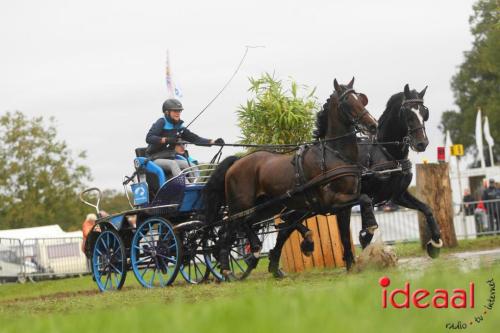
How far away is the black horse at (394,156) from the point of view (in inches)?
547

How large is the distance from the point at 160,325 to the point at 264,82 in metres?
11.1

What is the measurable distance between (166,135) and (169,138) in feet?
0.91

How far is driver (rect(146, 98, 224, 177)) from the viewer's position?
14.7m

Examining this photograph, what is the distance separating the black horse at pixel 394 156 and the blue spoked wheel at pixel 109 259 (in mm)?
2155

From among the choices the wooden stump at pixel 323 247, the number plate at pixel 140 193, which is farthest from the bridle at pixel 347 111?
the wooden stump at pixel 323 247

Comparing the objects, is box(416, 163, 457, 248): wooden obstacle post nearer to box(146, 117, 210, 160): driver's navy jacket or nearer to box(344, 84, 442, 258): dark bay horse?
box(344, 84, 442, 258): dark bay horse

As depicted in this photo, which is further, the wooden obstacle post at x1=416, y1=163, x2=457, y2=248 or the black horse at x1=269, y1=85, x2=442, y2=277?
the wooden obstacle post at x1=416, y1=163, x2=457, y2=248

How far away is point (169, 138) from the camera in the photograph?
14.6 meters

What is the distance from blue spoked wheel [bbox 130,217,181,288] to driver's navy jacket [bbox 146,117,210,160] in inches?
38.8

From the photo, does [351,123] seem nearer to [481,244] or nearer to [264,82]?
[264,82]

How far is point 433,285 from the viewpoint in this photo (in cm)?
609

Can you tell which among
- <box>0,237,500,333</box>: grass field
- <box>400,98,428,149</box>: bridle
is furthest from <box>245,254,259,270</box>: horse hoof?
<box>0,237,500,333</box>: grass field

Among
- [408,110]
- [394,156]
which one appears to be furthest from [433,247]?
[408,110]

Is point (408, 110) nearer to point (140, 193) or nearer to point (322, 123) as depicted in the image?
point (322, 123)
